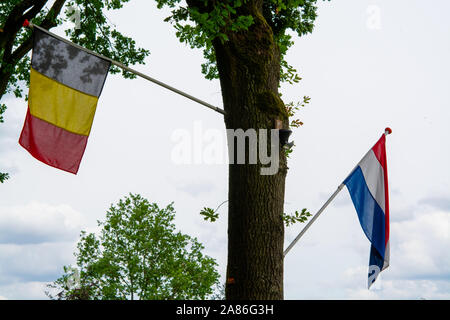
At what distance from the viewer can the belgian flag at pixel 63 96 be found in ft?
24.6

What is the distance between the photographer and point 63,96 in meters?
7.57

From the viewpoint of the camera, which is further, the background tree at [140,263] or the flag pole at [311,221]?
the background tree at [140,263]

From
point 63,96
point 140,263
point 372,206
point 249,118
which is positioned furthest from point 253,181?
point 140,263

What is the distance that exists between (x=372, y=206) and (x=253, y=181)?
2.78 meters

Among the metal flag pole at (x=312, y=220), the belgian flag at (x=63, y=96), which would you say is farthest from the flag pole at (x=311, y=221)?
the belgian flag at (x=63, y=96)

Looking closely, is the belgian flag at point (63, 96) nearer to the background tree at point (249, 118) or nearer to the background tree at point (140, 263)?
the background tree at point (249, 118)

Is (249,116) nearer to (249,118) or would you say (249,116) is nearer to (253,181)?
(249,118)

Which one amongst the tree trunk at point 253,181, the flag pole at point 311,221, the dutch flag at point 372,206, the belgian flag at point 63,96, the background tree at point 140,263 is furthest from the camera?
the background tree at point 140,263

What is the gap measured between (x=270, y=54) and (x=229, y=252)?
2819 mm

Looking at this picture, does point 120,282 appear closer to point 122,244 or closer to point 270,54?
point 122,244

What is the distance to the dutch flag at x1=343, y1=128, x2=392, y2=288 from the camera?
865cm

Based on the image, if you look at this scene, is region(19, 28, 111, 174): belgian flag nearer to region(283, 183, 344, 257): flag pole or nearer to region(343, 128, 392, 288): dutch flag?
region(283, 183, 344, 257): flag pole

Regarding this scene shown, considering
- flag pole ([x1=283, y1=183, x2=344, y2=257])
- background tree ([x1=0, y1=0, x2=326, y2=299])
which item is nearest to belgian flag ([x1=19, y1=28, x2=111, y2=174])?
background tree ([x1=0, y1=0, x2=326, y2=299])

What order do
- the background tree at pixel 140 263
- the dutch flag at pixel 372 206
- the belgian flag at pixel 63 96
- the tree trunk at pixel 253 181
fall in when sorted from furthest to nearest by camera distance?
the background tree at pixel 140 263
the dutch flag at pixel 372 206
the belgian flag at pixel 63 96
the tree trunk at pixel 253 181
